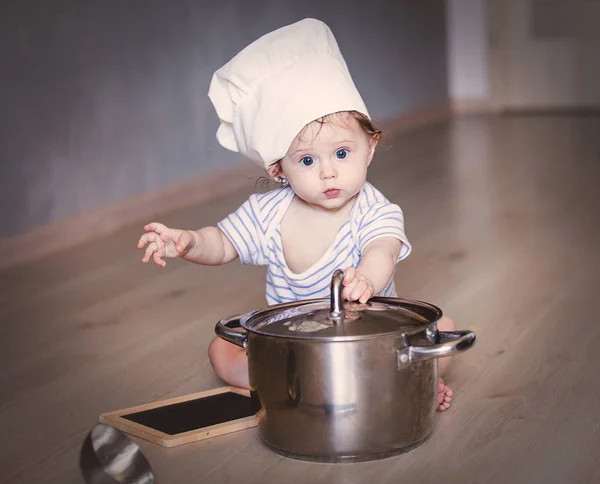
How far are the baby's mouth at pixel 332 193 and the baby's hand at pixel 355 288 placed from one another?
17 cm

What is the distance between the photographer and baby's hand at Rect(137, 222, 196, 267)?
1362 mm

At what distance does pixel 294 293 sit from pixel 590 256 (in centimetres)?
95

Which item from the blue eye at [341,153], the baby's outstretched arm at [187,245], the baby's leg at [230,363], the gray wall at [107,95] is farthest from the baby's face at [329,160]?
the gray wall at [107,95]

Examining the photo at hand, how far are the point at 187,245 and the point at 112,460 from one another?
36 centimetres

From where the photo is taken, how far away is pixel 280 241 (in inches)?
60.6

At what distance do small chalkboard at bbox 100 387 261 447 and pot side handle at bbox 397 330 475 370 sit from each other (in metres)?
0.20

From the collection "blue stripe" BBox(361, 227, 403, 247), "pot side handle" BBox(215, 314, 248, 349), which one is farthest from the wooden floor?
"blue stripe" BBox(361, 227, 403, 247)

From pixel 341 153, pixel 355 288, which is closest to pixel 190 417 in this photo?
pixel 355 288

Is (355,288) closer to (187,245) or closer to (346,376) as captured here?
(346,376)

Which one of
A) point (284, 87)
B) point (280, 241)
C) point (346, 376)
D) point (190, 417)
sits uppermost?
point (284, 87)

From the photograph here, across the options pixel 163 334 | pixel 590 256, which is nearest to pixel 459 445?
pixel 163 334

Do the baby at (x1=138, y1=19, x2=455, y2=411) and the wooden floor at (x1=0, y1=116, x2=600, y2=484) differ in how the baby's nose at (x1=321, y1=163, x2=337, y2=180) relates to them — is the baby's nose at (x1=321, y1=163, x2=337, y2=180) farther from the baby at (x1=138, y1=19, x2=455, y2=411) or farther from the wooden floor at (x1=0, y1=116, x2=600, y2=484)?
the wooden floor at (x1=0, y1=116, x2=600, y2=484)

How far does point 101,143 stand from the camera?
2.80 meters

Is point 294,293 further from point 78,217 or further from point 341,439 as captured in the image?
point 78,217
